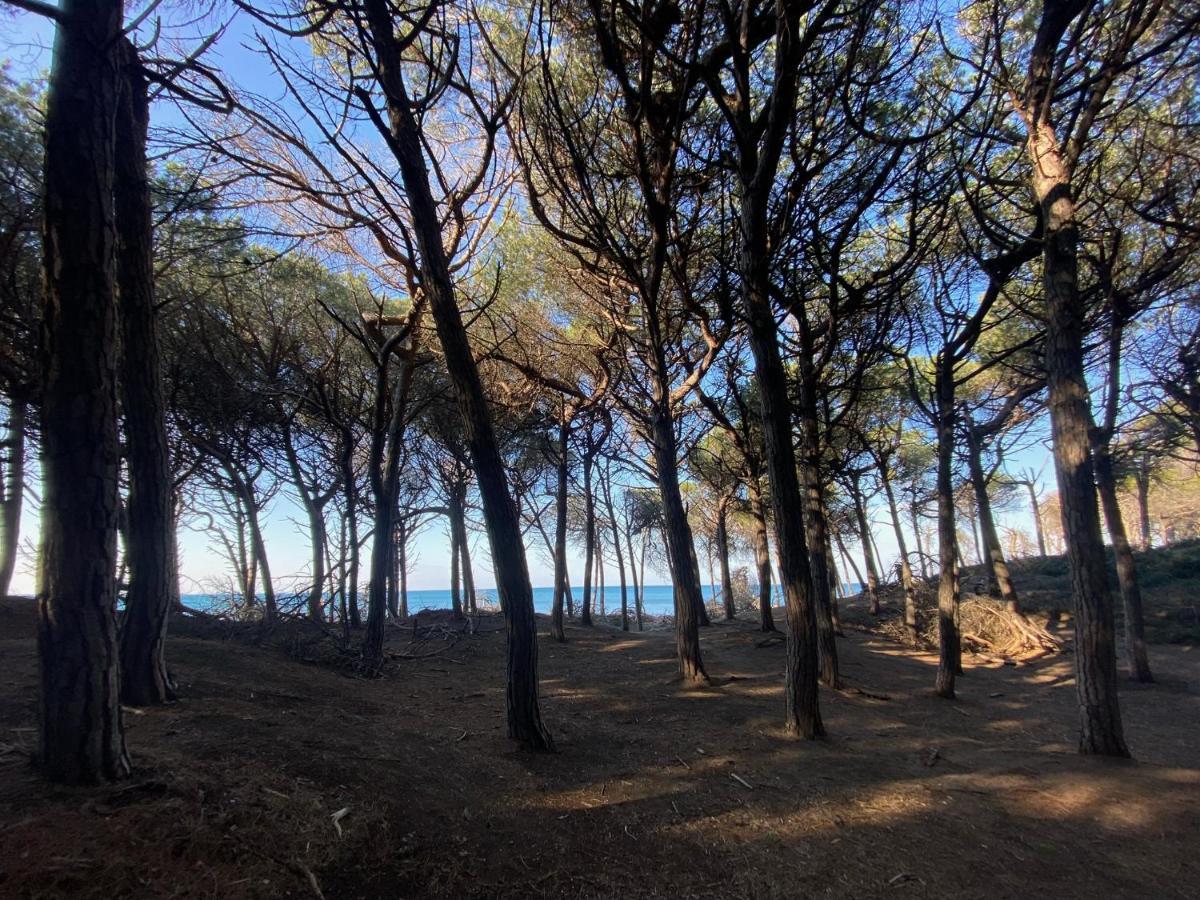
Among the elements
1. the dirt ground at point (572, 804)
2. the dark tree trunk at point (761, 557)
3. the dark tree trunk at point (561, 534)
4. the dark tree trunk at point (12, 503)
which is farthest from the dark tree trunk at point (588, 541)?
the dark tree trunk at point (12, 503)

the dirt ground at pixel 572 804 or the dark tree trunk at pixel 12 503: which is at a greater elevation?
the dark tree trunk at pixel 12 503

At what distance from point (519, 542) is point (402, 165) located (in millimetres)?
3460

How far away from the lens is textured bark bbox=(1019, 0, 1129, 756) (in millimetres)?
4941

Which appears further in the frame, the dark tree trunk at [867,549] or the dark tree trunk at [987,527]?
the dark tree trunk at [867,549]

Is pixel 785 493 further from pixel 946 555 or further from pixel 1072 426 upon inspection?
pixel 946 555

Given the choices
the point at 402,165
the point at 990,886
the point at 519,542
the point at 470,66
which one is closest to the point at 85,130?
the point at 402,165

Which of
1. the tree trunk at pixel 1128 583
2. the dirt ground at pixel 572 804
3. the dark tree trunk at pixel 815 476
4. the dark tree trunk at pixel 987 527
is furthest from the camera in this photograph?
the dark tree trunk at pixel 987 527

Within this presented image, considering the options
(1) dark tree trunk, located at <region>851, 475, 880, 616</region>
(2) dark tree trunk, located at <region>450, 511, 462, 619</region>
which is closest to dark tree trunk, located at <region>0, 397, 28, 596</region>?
(2) dark tree trunk, located at <region>450, 511, 462, 619</region>

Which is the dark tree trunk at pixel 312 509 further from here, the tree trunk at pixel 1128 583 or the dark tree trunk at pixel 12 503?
the tree trunk at pixel 1128 583

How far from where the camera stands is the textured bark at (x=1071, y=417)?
16.2ft

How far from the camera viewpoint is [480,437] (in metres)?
4.77

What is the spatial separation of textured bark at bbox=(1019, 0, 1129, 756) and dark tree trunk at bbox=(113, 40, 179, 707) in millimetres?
8014

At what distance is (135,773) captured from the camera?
2.67 metres

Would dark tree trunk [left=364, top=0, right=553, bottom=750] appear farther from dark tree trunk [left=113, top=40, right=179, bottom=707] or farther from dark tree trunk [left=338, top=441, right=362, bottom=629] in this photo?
dark tree trunk [left=338, top=441, right=362, bottom=629]
